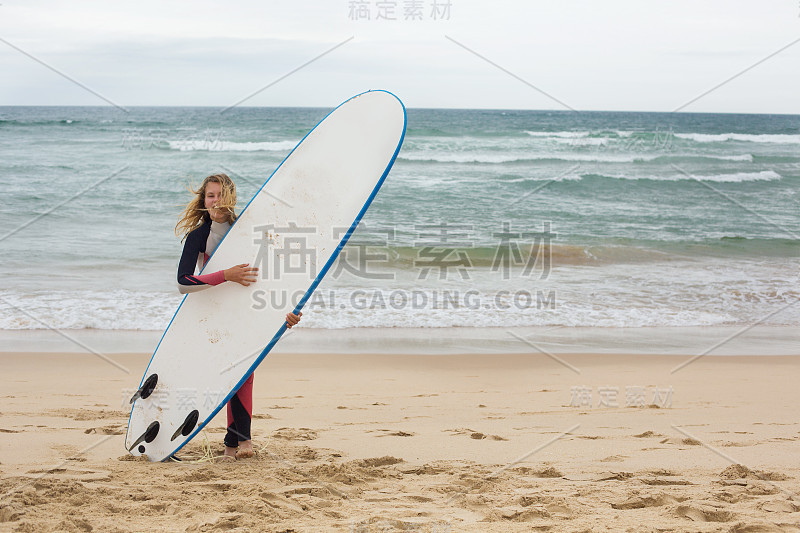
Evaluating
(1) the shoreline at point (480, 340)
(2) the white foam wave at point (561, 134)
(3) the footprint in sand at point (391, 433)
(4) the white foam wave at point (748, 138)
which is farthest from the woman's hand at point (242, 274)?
(4) the white foam wave at point (748, 138)

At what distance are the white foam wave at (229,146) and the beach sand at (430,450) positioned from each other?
15.9 metres

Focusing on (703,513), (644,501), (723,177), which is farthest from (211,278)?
(723,177)

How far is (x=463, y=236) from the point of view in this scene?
34.5 ft

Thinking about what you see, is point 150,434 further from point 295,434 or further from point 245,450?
point 295,434

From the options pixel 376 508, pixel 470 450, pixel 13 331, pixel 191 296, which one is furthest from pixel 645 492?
pixel 13 331

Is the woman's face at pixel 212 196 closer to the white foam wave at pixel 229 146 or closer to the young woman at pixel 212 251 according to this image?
the young woman at pixel 212 251

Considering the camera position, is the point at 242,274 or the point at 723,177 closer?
the point at 242,274

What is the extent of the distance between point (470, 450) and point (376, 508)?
0.91 metres

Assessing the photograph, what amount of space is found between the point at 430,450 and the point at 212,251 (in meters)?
1.48

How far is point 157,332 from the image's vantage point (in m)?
5.84

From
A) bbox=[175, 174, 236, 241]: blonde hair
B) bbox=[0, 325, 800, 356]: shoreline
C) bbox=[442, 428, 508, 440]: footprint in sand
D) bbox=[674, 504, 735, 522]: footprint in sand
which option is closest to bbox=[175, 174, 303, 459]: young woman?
bbox=[175, 174, 236, 241]: blonde hair

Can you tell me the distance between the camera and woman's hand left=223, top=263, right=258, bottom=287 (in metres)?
2.93

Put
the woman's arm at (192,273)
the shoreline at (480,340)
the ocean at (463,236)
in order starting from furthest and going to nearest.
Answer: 1. the ocean at (463,236)
2. the shoreline at (480,340)
3. the woman's arm at (192,273)

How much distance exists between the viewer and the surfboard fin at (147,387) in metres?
3.04
